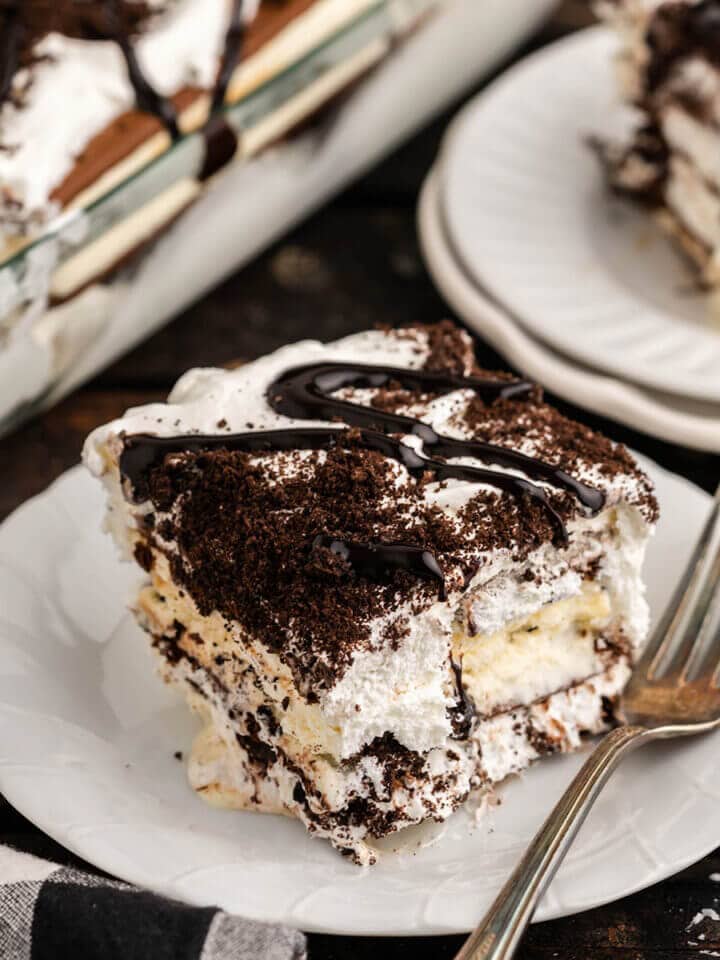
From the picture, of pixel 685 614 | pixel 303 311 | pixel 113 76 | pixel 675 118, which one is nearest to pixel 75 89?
pixel 113 76

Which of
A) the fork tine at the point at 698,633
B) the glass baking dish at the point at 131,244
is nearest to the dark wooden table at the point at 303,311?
the glass baking dish at the point at 131,244

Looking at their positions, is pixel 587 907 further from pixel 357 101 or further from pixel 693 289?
pixel 357 101

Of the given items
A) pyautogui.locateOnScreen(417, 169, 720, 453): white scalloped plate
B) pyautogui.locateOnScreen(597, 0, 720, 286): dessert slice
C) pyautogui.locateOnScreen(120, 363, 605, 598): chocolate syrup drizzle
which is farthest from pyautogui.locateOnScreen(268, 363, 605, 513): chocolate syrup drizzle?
pyautogui.locateOnScreen(597, 0, 720, 286): dessert slice

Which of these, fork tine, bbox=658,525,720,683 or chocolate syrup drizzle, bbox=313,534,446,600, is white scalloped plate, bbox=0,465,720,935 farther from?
chocolate syrup drizzle, bbox=313,534,446,600

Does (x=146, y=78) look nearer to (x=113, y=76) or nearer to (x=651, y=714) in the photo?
(x=113, y=76)

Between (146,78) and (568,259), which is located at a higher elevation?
(146,78)

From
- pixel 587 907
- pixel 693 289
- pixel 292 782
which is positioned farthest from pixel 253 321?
pixel 587 907

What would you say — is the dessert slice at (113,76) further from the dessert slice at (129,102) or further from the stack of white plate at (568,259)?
the stack of white plate at (568,259)
